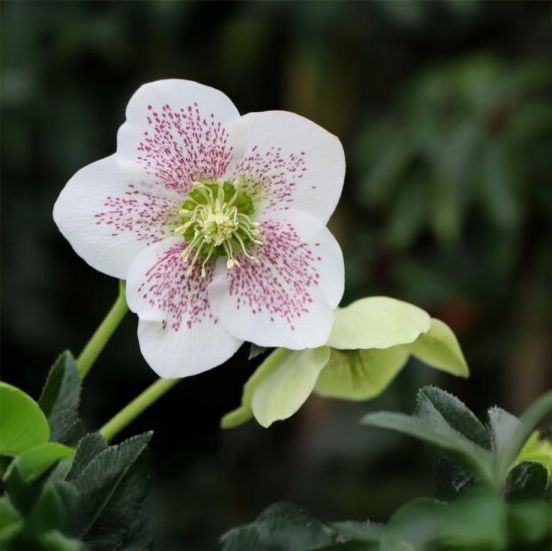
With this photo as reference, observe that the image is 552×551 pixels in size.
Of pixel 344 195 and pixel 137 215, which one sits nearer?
pixel 137 215

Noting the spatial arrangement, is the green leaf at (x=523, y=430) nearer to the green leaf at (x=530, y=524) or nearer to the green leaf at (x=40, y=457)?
the green leaf at (x=530, y=524)

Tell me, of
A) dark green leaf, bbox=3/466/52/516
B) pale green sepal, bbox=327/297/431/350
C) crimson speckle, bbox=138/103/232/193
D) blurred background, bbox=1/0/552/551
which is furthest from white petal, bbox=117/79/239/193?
blurred background, bbox=1/0/552/551

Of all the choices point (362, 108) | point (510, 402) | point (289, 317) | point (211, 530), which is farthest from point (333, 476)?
point (289, 317)

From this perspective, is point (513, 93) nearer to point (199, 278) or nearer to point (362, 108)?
point (362, 108)

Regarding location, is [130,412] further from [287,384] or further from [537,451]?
[537,451]

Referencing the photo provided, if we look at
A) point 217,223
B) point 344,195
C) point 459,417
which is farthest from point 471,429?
point 344,195
